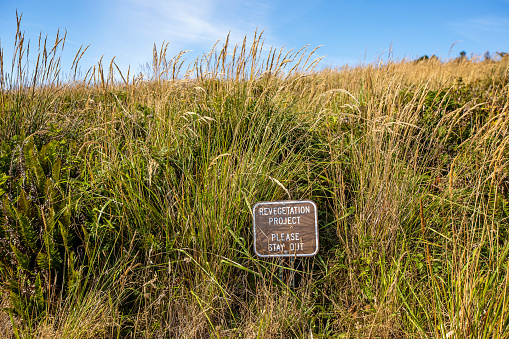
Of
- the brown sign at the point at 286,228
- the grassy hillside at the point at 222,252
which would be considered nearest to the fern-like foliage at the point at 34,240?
the grassy hillside at the point at 222,252

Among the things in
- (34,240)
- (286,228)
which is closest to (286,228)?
(286,228)

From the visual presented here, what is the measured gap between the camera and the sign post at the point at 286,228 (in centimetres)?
211

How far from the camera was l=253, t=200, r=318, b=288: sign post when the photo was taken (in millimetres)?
2111

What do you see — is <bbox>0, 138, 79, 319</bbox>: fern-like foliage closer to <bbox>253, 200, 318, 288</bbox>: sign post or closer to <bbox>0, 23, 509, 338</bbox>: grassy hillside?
<bbox>0, 23, 509, 338</bbox>: grassy hillside

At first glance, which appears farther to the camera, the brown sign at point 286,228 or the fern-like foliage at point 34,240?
the brown sign at point 286,228

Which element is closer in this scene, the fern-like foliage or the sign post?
the fern-like foliage

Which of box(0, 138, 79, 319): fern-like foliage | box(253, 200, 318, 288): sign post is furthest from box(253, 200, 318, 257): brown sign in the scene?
box(0, 138, 79, 319): fern-like foliage

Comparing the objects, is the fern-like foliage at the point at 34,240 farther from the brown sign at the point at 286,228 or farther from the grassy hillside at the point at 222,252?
the brown sign at the point at 286,228

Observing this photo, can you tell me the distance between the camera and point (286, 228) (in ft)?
7.08

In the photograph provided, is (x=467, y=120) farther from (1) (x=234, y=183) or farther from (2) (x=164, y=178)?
(2) (x=164, y=178)

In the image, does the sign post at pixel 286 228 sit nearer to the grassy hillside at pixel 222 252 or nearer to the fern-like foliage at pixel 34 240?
the grassy hillside at pixel 222 252

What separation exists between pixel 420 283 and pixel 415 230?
1.18ft

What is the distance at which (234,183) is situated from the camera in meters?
2.12

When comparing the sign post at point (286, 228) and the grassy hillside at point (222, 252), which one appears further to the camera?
the sign post at point (286, 228)
